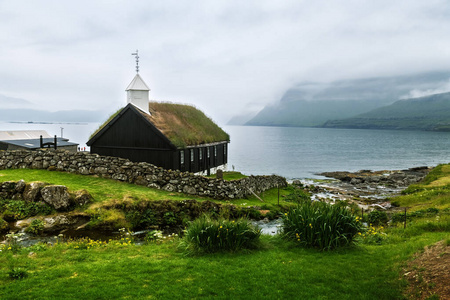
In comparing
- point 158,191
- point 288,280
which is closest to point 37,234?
point 158,191

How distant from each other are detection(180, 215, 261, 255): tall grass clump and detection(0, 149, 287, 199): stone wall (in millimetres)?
13856

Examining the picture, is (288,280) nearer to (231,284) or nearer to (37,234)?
(231,284)

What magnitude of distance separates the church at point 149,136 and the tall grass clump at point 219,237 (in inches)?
685

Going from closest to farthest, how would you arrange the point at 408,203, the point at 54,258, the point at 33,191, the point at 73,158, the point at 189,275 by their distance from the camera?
the point at 189,275
the point at 54,258
the point at 33,191
the point at 73,158
the point at 408,203

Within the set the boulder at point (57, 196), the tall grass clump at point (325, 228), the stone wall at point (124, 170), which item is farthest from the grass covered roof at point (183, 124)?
the tall grass clump at point (325, 228)

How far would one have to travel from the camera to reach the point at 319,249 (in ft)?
38.2

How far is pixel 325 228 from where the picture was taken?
38.7ft

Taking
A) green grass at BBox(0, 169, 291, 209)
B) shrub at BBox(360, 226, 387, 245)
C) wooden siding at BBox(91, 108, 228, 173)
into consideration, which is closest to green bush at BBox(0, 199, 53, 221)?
green grass at BBox(0, 169, 291, 209)

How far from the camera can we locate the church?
97.3 ft

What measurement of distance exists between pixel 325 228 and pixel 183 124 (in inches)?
990

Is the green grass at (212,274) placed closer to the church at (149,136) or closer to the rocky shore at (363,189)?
the church at (149,136)

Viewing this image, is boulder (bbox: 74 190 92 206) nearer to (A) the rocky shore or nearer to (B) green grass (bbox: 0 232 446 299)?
(B) green grass (bbox: 0 232 446 299)

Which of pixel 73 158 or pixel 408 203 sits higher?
pixel 73 158

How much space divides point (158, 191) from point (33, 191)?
8.26 m
